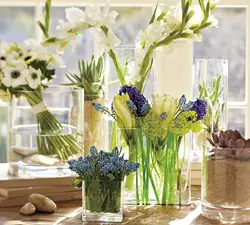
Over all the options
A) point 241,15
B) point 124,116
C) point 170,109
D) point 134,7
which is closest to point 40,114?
point 124,116

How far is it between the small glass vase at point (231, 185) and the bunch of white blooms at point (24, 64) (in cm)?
60

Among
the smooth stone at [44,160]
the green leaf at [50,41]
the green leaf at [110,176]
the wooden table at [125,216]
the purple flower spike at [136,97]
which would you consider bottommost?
the wooden table at [125,216]

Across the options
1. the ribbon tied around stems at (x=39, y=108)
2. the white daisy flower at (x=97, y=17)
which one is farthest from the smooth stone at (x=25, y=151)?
the white daisy flower at (x=97, y=17)

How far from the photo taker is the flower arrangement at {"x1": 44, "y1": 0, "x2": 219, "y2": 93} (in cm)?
211

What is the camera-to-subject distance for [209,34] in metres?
2.85

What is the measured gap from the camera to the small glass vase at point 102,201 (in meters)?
1.91

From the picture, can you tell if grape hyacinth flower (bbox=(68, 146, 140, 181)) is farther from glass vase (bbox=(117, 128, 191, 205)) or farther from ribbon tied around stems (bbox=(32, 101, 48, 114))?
ribbon tied around stems (bbox=(32, 101, 48, 114))

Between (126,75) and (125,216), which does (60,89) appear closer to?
(126,75)

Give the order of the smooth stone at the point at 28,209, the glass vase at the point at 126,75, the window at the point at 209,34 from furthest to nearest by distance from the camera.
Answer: the window at the point at 209,34, the glass vase at the point at 126,75, the smooth stone at the point at 28,209

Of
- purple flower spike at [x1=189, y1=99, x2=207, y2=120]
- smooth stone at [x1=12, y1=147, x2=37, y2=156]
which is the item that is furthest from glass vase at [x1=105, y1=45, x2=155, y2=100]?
smooth stone at [x1=12, y1=147, x2=37, y2=156]

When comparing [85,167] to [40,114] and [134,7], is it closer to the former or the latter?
[40,114]

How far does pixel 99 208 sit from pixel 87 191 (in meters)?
0.06

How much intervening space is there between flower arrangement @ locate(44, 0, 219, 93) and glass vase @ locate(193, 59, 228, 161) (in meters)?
0.21

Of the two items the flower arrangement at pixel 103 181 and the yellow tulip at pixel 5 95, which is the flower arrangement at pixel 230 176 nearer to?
the flower arrangement at pixel 103 181
